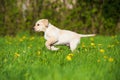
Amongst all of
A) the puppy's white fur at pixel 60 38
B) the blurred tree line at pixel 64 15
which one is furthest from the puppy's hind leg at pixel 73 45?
the blurred tree line at pixel 64 15

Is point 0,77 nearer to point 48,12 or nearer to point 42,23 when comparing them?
point 42,23

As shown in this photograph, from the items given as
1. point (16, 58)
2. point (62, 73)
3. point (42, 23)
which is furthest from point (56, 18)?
point (62, 73)

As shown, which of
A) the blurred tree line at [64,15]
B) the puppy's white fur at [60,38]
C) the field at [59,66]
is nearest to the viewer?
the field at [59,66]

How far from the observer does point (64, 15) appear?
46.8 feet

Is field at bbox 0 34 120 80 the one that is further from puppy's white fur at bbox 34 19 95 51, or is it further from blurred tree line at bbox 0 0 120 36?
blurred tree line at bbox 0 0 120 36

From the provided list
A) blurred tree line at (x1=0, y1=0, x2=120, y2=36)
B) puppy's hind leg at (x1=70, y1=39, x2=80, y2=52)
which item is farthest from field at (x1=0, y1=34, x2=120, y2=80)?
blurred tree line at (x1=0, y1=0, x2=120, y2=36)

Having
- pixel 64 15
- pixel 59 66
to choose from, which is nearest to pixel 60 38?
pixel 59 66

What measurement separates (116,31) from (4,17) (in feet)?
12.4

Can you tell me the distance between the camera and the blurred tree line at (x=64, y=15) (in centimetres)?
1411

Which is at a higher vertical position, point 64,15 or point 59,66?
point 64,15

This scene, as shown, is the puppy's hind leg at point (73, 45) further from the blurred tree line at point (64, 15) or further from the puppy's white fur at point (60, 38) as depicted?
the blurred tree line at point (64, 15)

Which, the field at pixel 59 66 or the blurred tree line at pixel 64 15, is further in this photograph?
the blurred tree line at pixel 64 15

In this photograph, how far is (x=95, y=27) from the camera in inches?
565

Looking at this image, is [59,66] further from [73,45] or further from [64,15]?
[64,15]
